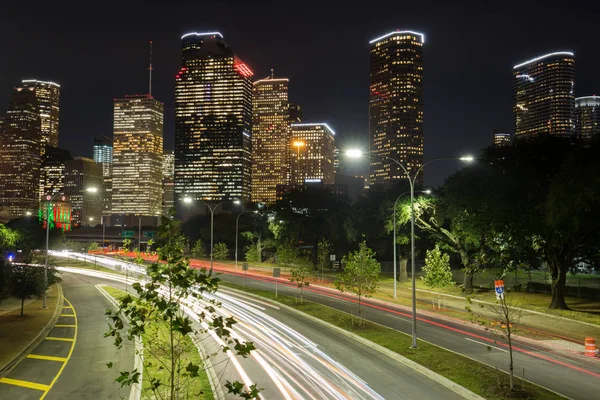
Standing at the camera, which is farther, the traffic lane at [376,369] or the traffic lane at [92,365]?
the traffic lane at [92,365]

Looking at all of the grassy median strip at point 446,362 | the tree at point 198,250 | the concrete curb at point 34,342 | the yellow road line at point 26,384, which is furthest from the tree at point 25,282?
the tree at point 198,250

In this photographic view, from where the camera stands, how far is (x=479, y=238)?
4581cm

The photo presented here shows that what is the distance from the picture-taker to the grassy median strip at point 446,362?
16.1 m

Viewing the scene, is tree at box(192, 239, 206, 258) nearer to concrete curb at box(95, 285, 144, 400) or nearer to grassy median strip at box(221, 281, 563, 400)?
grassy median strip at box(221, 281, 563, 400)

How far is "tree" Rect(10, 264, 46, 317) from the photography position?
33.8m

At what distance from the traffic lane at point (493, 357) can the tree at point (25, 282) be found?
21830 mm

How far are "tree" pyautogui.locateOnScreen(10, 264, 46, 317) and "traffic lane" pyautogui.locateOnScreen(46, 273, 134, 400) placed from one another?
3.43 m

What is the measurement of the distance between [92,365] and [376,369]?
39.2 feet

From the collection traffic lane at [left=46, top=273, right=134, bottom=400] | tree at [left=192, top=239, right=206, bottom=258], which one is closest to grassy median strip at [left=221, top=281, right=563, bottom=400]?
traffic lane at [left=46, top=273, right=134, bottom=400]

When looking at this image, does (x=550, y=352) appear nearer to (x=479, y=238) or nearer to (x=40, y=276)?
(x=479, y=238)

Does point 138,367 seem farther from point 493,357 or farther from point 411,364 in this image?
point 493,357

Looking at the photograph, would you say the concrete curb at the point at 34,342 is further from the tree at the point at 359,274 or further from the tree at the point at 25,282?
the tree at the point at 359,274

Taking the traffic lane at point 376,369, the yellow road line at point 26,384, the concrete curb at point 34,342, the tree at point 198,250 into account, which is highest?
the tree at point 198,250

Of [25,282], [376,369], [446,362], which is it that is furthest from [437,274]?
[25,282]
